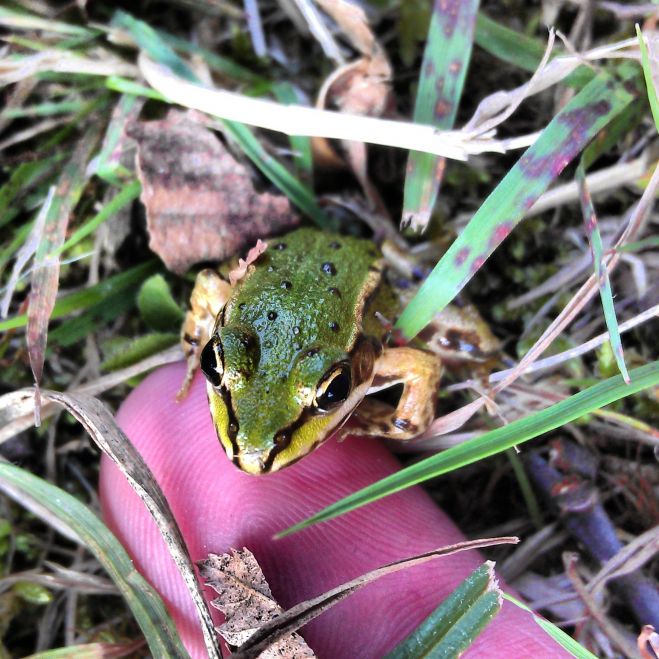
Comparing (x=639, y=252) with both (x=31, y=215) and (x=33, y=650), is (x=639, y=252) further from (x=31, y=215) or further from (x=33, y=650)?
(x=33, y=650)

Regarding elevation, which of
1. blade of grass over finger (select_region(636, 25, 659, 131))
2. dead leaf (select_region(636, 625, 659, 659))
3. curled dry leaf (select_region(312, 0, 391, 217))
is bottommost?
dead leaf (select_region(636, 625, 659, 659))

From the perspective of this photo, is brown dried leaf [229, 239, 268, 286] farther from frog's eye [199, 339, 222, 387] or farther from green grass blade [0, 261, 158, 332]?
green grass blade [0, 261, 158, 332]

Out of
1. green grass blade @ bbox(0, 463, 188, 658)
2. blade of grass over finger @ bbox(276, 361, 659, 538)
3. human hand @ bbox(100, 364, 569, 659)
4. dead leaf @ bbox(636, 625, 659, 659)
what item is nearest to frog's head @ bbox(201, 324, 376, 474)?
human hand @ bbox(100, 364, 569, 659)

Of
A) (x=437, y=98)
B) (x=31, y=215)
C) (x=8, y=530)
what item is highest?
(x=437, y=98)

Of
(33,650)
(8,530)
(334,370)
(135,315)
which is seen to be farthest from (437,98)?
(33,650)

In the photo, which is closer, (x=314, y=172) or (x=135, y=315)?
(x=135, y=315)

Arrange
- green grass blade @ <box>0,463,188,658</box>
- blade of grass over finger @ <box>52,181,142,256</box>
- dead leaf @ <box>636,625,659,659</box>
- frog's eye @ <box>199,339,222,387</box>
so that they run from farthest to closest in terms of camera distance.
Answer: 1. blade of grass over finger @ <box>52,181,142,256</box>
2. frog's eye @ <box>199,339,222,387</box>
3. green grass blade @ <box>0,463,188,658</box>
4. dead leaf @ <box>636,625,659,659</box>

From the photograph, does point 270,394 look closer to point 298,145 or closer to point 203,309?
point 203,309

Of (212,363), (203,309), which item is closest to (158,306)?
(203,309)

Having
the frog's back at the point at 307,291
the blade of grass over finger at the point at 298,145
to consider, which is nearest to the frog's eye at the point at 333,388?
the frog's back at the point at 307,291
